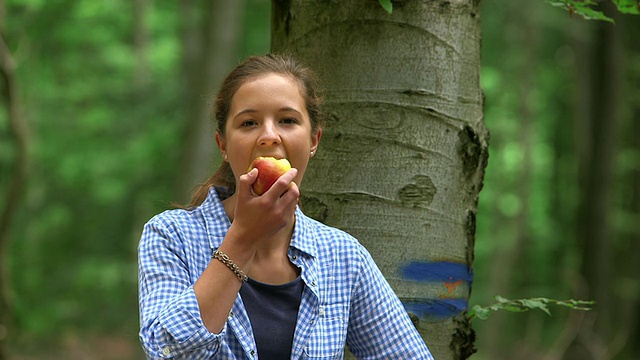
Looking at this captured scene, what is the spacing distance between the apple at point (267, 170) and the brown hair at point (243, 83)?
26 cm

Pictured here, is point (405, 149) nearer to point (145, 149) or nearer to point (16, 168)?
point (16, 168)

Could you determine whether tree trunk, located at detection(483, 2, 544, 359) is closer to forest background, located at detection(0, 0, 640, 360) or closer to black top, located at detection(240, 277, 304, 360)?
forest background, located at detection(0, 0, 640, 360)

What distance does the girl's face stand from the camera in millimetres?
2328

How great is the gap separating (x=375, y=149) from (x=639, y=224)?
1342cm

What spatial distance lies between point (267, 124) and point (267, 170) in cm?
20

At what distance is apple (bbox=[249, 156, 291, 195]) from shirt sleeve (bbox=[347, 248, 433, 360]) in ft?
1.39

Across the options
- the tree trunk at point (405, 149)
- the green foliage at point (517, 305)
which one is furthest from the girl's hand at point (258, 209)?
the green foliage at point (517, 305)

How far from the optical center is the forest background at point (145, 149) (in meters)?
12.5

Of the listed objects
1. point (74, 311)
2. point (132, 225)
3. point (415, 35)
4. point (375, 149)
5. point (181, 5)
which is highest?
point (181, 5)

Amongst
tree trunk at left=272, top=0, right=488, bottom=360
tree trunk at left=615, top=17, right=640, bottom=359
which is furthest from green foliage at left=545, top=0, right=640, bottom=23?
tree trunk at left=615, top=17, right=640, bottom=359

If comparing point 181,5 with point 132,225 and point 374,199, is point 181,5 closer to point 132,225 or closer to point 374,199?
point 132,225

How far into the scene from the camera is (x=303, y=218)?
2.54 metres

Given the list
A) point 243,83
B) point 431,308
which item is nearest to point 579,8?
point 431,308

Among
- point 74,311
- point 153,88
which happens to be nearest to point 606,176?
point 153,88
